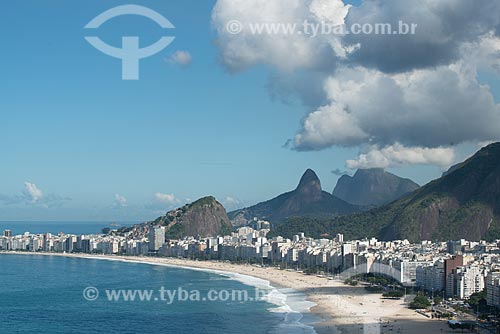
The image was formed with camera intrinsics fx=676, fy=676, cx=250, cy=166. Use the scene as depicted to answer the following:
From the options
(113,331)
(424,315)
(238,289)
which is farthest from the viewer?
(238,289)

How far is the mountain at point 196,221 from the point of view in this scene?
405 ft

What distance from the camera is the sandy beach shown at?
36.6 m

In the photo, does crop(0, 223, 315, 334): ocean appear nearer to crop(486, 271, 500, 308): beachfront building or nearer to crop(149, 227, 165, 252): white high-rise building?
crop(486, 271, 500, 308): beachfront building

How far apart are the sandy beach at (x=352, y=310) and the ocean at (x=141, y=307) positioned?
1280 mm

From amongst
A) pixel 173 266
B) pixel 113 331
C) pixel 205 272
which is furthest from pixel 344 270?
pixel 113 331

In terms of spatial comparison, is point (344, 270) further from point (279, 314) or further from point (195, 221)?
point (195, 221)

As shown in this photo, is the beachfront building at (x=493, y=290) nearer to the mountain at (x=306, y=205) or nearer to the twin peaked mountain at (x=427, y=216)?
the twin peaked mountain at (x=427, y=216)

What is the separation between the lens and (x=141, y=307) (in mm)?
46125

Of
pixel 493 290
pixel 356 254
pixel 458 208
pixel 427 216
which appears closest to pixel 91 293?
pixel 356 254

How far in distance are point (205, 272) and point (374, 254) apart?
18.8 m

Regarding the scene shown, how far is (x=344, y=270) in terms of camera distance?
221 ft

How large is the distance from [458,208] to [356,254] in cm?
3402

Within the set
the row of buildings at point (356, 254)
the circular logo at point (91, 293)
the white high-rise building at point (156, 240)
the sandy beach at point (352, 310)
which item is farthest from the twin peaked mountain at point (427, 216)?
the circular logo at point (91, 293)

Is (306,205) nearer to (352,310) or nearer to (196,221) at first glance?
(196,221)
